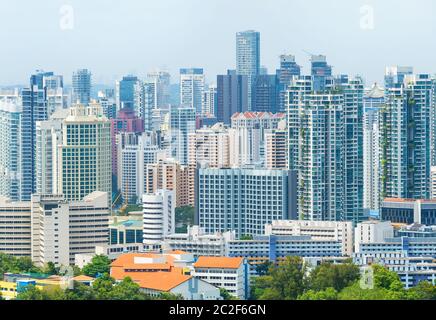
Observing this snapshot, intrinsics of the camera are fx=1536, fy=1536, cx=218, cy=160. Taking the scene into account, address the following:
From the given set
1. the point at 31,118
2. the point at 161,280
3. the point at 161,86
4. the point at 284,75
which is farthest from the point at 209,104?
the point at 161,280

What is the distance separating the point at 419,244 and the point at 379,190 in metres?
2.67

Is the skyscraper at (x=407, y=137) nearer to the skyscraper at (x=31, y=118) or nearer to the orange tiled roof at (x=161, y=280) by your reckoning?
the skyscraper at (x=31, y=118)

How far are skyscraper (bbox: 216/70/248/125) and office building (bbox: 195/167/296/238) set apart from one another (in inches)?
39.6

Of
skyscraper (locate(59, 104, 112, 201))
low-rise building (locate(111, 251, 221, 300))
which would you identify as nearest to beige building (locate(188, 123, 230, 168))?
skyscraper (locate(59, 104, 112, 201))

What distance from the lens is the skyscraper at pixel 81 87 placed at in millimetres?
13290

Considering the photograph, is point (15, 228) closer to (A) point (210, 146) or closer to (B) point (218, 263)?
(B) point (218, 263)

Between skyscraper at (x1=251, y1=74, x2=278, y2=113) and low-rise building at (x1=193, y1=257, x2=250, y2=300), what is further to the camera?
skyscraper at (x1=251, y1=74, x2=278, y2=113)

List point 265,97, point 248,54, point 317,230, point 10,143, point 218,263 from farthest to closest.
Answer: point 265,97, point 10,143, point 248,54, point 317,230, point 218,263

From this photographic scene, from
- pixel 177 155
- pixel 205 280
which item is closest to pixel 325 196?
pixel 177 155

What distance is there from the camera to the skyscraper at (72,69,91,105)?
13290 millimetres

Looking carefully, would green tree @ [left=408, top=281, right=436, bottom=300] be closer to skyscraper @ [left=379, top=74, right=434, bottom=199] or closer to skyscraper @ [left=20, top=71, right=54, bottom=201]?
skyscraper @ [left=379, top=74, right=434, bottom=199]

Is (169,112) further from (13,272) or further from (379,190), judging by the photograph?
(13,272)

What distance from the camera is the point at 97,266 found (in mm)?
9211

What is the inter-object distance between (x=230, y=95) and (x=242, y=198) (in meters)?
3.04
